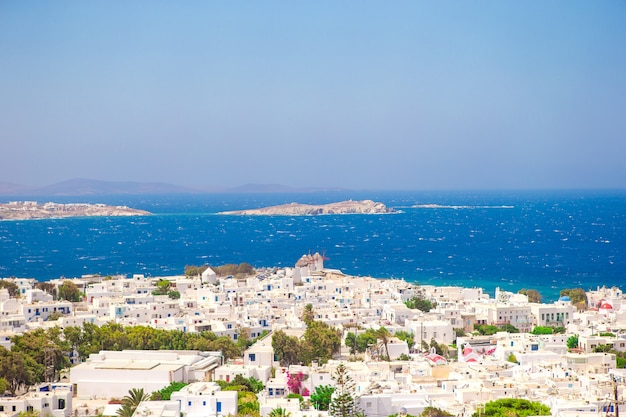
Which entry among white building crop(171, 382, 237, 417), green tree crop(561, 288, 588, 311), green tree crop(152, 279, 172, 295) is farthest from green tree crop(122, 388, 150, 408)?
green tree crop(561, 288, 588, 311)

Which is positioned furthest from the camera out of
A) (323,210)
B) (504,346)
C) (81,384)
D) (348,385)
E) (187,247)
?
(323,210)

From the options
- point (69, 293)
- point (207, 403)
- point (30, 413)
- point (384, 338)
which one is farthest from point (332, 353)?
point (69, 293)

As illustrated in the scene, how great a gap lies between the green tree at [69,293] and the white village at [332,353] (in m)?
0.40

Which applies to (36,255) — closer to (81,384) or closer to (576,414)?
(81,384)

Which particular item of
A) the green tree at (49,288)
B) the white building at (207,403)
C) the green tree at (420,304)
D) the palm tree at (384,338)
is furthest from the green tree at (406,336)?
the green tree at (49,288)

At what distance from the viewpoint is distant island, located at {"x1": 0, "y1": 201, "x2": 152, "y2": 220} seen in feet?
400

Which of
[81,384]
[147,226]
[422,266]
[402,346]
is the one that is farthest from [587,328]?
[147,226]

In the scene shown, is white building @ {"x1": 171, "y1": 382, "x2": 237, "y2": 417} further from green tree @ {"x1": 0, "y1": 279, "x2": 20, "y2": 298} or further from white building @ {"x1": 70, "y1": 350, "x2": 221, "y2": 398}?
green tree @ {"x1": 0, "y1": 279, "x2": 20, "y2": 298}

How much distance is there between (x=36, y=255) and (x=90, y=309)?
3634cm

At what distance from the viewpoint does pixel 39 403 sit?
1697 cm

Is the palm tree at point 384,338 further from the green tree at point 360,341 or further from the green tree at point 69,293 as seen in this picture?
the green tree at point 69,293

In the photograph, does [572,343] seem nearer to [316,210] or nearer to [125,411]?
[125,411]

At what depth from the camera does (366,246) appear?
70.6 metres

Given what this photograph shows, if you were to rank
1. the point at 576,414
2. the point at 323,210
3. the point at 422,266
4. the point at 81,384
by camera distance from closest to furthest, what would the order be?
the point at 576,414, the point at 81,384, the point at 422,266, the point at 323,210
